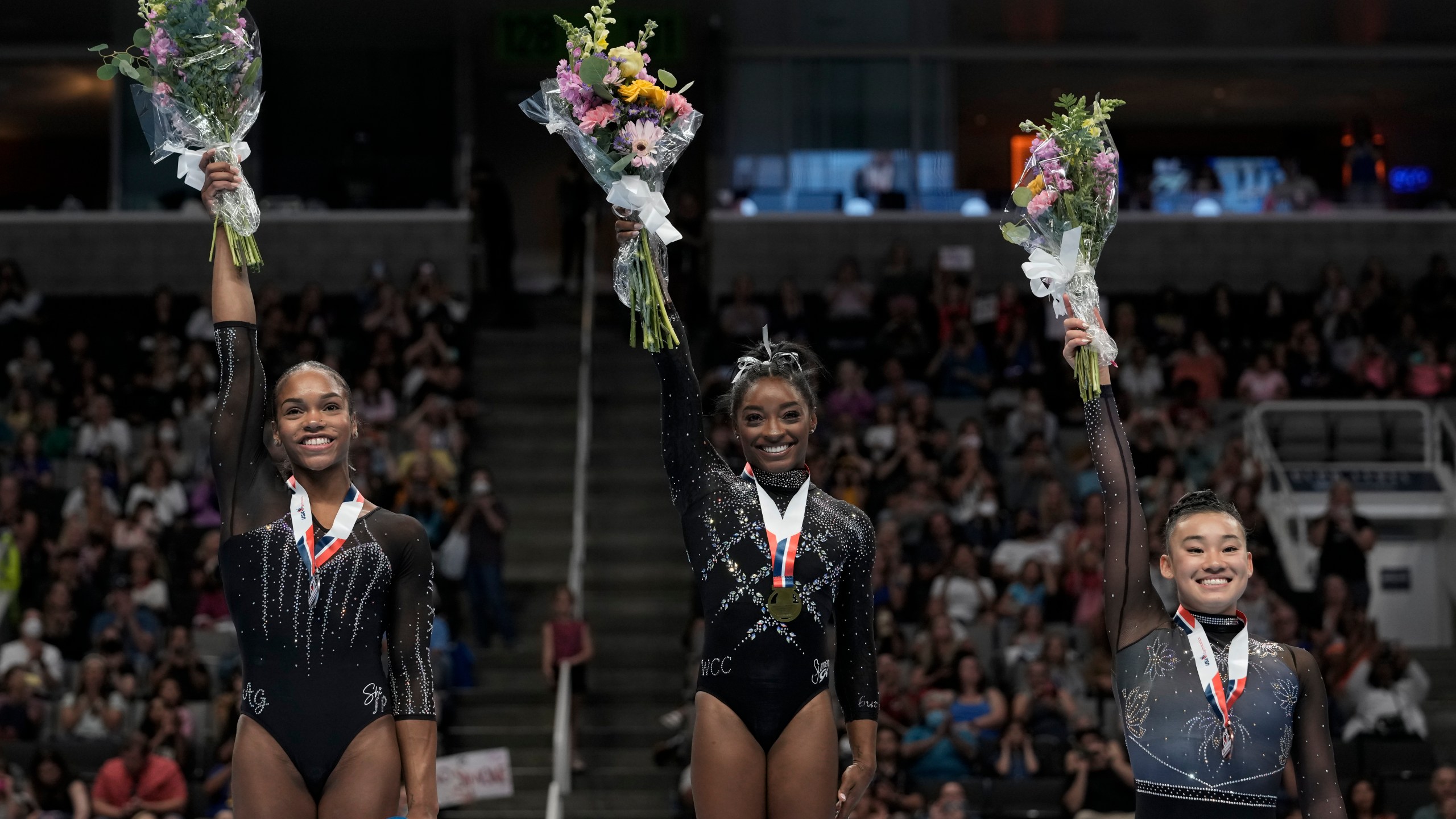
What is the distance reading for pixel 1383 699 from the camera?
10.4 meters

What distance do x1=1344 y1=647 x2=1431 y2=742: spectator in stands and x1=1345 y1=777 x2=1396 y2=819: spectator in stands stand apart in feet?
2.92

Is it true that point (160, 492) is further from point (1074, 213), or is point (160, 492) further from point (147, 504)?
point (1074, 213)

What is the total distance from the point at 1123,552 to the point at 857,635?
71cm

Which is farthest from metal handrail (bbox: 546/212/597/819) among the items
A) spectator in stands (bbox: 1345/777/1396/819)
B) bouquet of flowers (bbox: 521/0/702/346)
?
bouquet of flowers (bbox: 521/0/702/346)

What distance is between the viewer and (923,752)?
9.76 meters

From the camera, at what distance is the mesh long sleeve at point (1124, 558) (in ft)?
13.1

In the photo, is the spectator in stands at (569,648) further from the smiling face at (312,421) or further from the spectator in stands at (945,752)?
the smiling face at (312,421)

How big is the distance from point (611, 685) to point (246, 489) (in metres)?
7.76

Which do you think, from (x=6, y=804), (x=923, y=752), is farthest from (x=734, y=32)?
(x=6, y=804)

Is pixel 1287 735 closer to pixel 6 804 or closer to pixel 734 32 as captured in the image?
pixel 6 804

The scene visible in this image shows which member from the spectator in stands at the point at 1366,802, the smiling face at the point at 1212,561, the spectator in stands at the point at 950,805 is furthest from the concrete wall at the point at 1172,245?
the smiling face at the point at 1212,561
